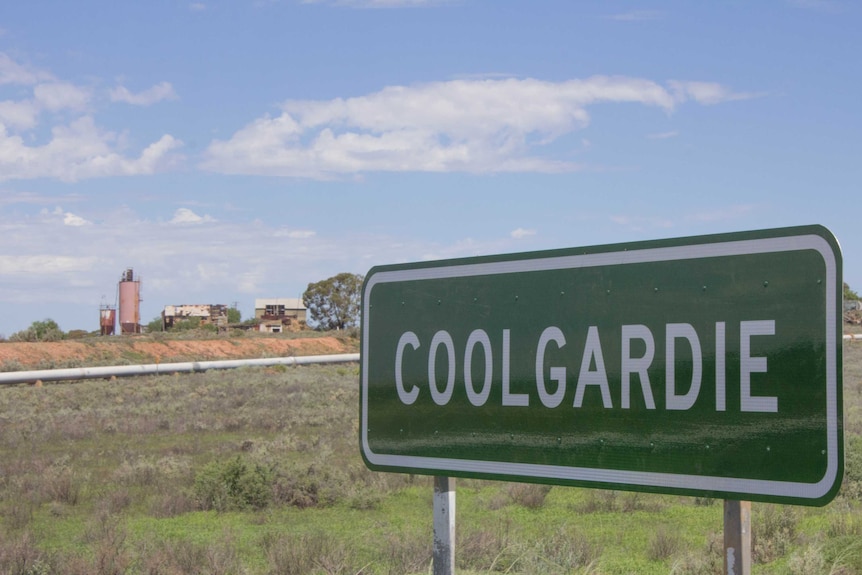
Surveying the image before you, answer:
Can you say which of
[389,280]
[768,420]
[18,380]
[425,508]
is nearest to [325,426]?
[425,508]

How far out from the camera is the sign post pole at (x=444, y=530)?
10.9 feet

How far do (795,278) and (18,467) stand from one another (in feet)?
50.6

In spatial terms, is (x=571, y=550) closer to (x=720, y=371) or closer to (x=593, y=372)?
(x=593, y=372)

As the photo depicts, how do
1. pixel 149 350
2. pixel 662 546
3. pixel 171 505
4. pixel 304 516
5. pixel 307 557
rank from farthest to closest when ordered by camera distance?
pixel 149 350 < pixel 171 505 < pixel 304 516 < pixel 662 546 < pixel 307 557

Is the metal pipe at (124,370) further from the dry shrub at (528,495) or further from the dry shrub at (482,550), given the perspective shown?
the dry shrub at (482,550)

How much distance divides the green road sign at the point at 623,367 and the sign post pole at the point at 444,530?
123mm

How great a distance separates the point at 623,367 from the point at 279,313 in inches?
4795

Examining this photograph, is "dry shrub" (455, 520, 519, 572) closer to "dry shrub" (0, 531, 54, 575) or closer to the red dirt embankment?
"dry shrub" (0, 531, 54, 575)

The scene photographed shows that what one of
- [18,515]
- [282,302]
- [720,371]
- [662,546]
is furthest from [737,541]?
[282,302]

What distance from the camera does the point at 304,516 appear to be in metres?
11.6

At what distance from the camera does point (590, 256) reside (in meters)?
2.98

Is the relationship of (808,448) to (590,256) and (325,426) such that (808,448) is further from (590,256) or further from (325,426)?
(325,426)

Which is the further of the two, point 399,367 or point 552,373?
point 399,367

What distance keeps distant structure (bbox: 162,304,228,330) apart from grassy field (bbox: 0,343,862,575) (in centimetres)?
8867
